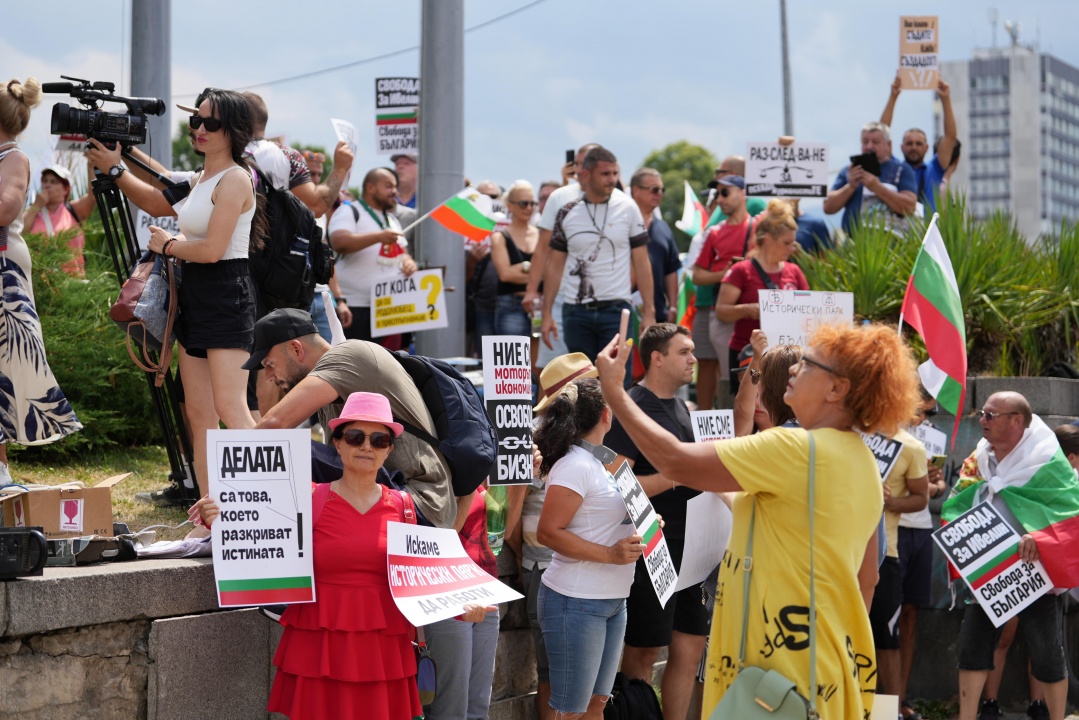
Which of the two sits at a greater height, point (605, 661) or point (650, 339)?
point (650, 339)

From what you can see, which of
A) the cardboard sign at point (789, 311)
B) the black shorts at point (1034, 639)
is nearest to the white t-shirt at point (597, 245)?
the cardboard sign at point (789, 311)

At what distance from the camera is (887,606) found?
812 cm

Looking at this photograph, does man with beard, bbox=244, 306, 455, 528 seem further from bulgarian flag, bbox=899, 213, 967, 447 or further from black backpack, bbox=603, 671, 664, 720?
bulgarian flag, bbox=899, 213, 967, 447

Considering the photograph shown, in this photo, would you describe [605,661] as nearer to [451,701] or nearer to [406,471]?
[451,701]

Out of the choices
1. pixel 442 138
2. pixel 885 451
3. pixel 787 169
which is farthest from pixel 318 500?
pixel 787 169

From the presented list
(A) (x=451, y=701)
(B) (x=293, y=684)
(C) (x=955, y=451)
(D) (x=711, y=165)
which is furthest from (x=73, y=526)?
(D) (x=711, y=165)

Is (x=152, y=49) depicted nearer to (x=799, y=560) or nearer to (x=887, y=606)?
(x=887, y=606)

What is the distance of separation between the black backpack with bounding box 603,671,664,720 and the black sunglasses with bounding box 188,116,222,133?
3189 millimetres

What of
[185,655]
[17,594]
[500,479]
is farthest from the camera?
[500,479]

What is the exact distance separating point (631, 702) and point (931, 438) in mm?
3245

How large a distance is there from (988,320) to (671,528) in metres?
5.20

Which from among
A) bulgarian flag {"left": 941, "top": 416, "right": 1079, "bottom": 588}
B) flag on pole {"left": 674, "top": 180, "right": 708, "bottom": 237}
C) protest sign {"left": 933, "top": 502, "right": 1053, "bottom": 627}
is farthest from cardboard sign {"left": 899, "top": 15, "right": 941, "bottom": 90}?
protest sign {"left": 933, "top": 502, "right": 1053, "bottom": 627}

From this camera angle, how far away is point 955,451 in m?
9.91

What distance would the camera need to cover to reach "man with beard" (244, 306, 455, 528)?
495cm
